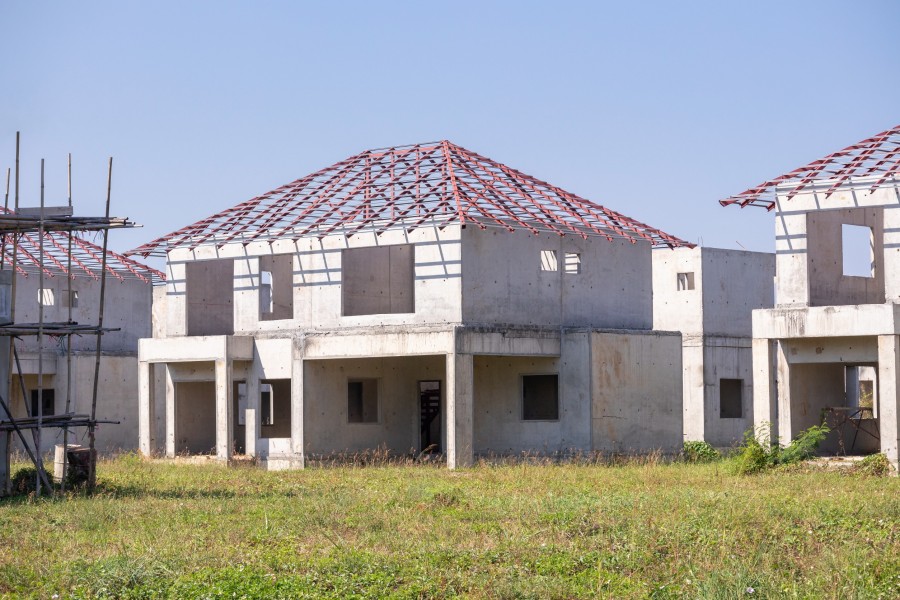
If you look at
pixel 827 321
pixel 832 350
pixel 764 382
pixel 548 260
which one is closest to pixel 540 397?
pixel 548 260

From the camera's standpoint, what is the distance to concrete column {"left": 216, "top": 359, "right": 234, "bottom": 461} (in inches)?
1119

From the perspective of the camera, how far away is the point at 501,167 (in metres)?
29.8

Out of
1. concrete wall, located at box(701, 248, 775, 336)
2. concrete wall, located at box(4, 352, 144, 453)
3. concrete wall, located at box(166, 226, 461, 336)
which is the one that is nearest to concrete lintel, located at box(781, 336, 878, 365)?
concrete wall, located at box(166, 226, 461, 336)

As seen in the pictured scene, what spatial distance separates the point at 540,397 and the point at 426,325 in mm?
3588

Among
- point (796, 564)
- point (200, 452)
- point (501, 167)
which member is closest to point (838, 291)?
point (501, 167)

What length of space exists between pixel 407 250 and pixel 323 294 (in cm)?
301

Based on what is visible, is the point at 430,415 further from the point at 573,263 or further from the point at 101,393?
the point at 101,393

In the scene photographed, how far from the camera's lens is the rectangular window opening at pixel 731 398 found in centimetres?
3553

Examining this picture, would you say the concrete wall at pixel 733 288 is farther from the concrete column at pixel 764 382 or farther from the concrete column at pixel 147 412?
the concrete column at pixel 147 412

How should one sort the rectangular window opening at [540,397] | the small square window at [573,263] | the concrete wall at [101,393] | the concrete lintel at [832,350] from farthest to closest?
the concrete wall at [101,393]
the small square window at [573,263]
the rectangular window opening at [540,397]
the concrete lintel at [832,350]

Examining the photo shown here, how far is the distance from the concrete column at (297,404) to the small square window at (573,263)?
6110 millimetres

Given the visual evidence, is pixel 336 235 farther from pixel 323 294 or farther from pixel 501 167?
pixel 501 167

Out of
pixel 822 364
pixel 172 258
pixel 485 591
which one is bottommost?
pixel 485 591

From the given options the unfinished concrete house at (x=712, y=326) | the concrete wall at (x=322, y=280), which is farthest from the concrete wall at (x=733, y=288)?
the concrete wall at (x=322, y=280)
